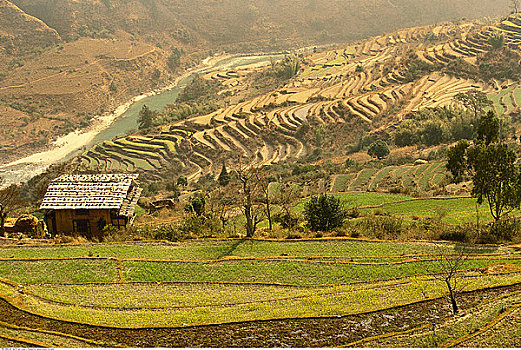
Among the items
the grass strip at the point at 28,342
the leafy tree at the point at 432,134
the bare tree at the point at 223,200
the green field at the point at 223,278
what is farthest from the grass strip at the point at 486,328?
the leafy tree at the point at 432,134

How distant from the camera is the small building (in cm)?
2434

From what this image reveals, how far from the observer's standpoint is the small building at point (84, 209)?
24344 millimetres

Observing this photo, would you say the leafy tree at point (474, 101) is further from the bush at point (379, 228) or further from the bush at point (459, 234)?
the bush at point (459, 234)

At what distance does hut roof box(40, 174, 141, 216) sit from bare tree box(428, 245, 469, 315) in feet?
51.3

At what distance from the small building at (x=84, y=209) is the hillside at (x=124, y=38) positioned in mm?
51952

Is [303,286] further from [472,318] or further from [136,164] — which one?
[136,164]

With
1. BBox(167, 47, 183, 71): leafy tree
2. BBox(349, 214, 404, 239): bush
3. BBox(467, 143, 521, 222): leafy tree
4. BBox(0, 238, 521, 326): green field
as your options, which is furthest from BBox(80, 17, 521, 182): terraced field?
BBox(167, 47, 183, 71): leafy tree

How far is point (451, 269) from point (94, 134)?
7459 centimetres

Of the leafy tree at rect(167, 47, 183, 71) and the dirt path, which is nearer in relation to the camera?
the dirt path

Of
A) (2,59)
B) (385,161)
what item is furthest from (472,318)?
(2,59)

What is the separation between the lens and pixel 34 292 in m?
14.5

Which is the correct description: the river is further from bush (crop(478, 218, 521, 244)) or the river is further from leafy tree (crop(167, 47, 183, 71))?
bush (crop(478, 218, 521, 244))

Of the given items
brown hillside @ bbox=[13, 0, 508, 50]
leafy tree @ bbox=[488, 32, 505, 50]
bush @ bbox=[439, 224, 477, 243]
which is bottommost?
bush @ bbox=[439, 224, 477, 243]

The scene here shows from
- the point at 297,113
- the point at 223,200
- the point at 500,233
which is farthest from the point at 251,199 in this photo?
the point at 297,113
